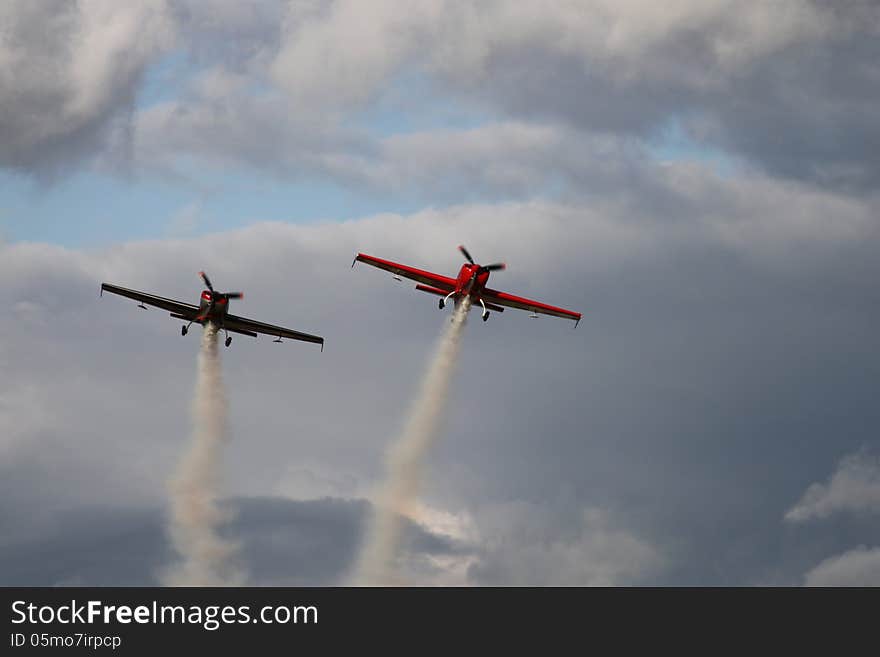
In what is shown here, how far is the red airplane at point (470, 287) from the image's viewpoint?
119125mm

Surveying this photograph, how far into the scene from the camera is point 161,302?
422ft

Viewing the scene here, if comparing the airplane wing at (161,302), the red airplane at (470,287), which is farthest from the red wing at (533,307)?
the airplane wing at (161,302)

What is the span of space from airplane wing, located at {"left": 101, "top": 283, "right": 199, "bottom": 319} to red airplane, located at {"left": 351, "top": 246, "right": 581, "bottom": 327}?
62.4 ft

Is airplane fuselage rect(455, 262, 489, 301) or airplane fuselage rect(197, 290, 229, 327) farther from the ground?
airplane fuselage rect(197, 290, 229, 327)

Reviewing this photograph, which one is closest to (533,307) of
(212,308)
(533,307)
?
(533,307)

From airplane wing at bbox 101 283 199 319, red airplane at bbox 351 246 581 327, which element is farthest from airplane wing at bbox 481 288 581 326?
airplane wing at bbox 101 283 199 319

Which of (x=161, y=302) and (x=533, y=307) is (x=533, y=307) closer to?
(x=533, y=307)

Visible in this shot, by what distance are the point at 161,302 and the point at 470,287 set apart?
33.0 m

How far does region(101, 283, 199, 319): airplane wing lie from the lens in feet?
420

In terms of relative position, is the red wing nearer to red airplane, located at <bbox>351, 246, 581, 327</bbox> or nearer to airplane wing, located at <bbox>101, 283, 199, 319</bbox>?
red airplane, located at <bbox>351, 246, 581, 327</bbox>

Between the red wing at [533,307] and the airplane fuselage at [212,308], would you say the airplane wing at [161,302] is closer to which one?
the airplane fuselage at [212,308]

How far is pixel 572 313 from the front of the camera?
427ft
